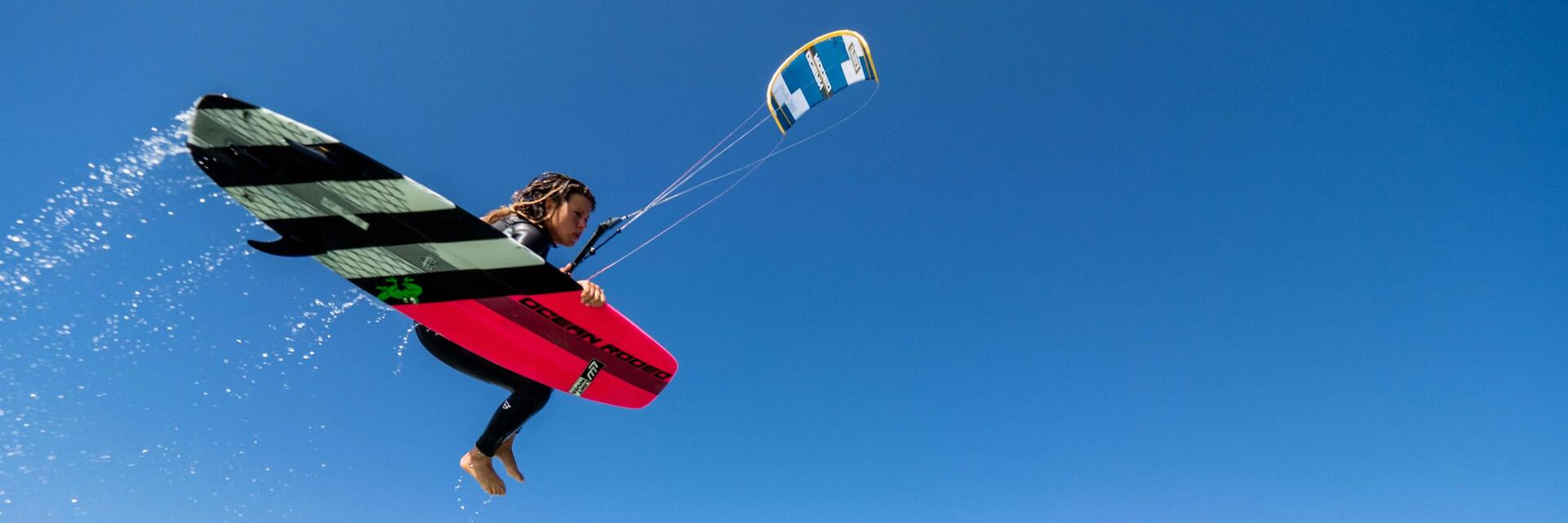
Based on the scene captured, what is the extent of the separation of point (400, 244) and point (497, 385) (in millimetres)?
905

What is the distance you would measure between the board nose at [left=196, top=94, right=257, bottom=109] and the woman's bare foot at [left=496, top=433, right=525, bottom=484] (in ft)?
6.84

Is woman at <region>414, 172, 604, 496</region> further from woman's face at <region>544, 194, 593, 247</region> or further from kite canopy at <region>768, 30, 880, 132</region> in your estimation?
kite canopy at <region>768, 30, 880, 132</region>

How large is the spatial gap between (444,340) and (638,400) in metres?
1.39

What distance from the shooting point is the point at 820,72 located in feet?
24.1

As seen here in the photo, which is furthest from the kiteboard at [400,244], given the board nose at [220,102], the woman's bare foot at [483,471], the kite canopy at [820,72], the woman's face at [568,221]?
the kite canopy at [820,72]

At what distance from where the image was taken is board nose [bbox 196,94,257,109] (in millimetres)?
3057

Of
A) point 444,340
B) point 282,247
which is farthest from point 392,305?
point 282,247

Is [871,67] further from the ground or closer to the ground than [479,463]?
further from the ground

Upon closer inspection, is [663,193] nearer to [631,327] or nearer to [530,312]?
[631,327]

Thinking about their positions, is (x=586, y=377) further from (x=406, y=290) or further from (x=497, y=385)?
(x=406, y=290)

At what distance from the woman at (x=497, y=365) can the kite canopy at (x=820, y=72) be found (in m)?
3.89

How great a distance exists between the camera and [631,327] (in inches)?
171

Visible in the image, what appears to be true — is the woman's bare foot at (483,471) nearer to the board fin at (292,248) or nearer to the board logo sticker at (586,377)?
the board logo sticker at (586,377)

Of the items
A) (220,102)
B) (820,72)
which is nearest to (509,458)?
(220,102)
